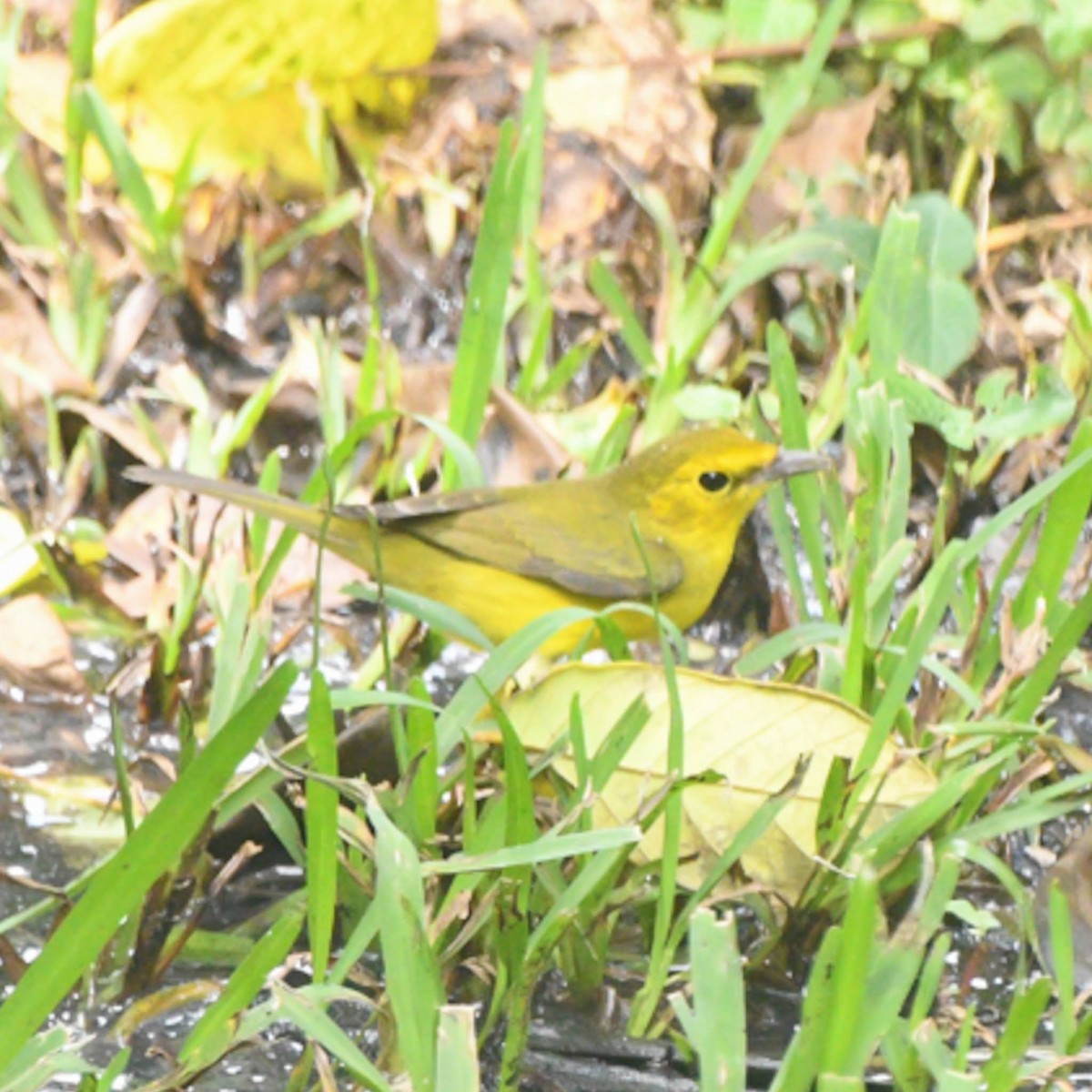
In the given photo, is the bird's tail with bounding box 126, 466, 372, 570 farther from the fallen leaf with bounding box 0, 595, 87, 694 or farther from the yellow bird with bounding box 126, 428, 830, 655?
the fallen leaf with bounding box 0, 595, 87, 694

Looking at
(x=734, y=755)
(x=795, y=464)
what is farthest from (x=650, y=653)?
(x=734, y=755)

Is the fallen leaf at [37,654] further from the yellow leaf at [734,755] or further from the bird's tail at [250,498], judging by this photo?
the yellow leaf at [734,755]

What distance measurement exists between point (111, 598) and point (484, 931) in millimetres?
1559

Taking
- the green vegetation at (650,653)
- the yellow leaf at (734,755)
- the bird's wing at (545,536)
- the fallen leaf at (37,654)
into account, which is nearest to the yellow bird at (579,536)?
the bird's wing at (545,536)

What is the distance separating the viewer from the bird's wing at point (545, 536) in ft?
12.7

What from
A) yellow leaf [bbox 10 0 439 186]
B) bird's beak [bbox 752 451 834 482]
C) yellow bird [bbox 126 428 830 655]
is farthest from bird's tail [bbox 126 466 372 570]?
yellow leaf [bbox 10 0 439 186]

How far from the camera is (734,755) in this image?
9.55ft

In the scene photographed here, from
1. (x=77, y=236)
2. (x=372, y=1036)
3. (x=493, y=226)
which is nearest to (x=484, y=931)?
(x=372, y=1036)

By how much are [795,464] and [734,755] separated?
0.91 meters

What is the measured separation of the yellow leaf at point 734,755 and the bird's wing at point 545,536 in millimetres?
923

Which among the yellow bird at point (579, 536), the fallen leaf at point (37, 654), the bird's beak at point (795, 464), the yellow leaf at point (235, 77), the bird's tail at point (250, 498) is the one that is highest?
the yellow leaf at point (235, 77)

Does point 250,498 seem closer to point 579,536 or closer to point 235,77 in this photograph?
point 579,536

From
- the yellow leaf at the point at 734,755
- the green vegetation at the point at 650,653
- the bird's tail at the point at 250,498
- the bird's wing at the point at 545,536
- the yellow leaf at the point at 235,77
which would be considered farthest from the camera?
the yellow leaf at the point at 235,77

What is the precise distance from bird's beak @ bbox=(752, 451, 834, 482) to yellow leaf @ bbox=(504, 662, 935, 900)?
2.68ft
